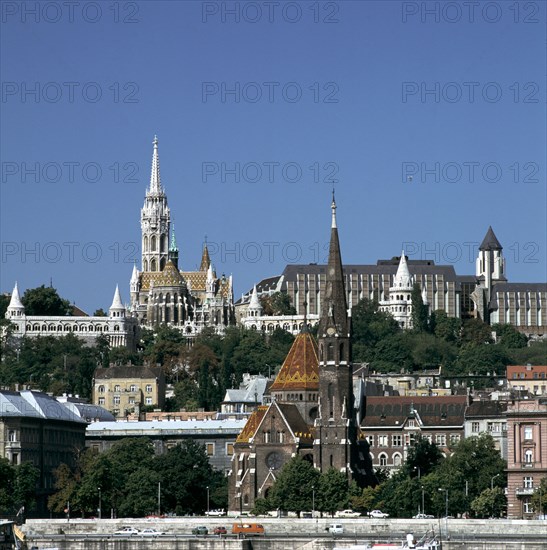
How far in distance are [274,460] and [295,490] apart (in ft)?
46.6

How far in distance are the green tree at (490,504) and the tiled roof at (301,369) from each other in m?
25.6

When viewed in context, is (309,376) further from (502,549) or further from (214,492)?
(502,549)

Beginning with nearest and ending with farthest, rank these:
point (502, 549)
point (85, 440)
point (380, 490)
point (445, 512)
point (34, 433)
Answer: point (502, 549) → point (445, 512) → point (380, 490) → point (34, 433) → point (85, 440)

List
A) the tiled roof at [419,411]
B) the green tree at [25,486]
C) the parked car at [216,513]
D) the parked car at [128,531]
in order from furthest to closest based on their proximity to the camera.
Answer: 1. the tiled roof at [419,411]
2. the parked car at [216,513]
3. the green tree at [25,486]
4. the parked car at [128,531]

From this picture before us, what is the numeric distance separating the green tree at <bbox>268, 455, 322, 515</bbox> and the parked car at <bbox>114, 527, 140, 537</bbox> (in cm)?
1702

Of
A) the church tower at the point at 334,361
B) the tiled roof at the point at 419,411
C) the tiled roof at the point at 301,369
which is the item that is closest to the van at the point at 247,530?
the church tower at the point at 334,361

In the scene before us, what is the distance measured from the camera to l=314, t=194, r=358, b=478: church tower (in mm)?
149250

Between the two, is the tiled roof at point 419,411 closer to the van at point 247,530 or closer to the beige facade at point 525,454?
the beige facade at point 525,454

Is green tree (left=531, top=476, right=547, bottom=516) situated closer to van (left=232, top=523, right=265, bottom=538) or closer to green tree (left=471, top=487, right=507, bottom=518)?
green tree (left=471, top=487, right=507, bottom=518)

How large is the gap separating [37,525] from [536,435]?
30124mm

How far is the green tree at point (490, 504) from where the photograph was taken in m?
132

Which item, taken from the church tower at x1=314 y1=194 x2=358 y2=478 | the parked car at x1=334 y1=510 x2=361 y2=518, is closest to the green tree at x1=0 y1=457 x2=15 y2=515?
the parked car at x1=334 y1=510 x2=361 y2=518

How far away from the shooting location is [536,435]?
133625 millimetres

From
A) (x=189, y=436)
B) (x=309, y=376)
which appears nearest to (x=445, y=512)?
(x=309, y=376)
